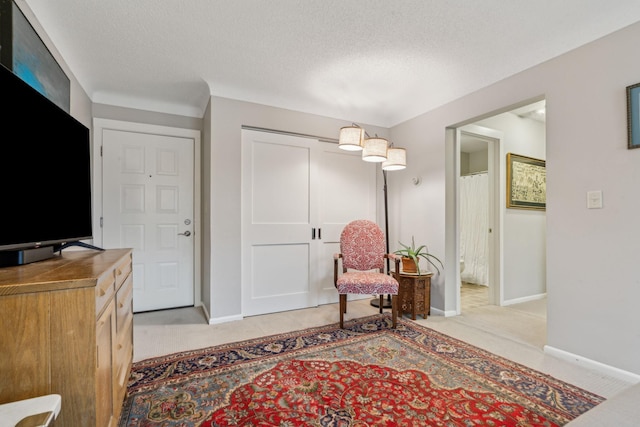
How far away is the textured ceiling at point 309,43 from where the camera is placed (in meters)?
1.92

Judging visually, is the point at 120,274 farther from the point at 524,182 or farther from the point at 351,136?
the point at 524,182

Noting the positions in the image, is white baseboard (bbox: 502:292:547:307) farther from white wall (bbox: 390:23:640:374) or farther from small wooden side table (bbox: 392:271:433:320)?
white wall (bbox: 390:23:640:374)

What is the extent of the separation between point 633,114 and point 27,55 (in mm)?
3734

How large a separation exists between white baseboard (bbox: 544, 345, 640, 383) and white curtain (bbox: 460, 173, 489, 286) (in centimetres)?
266

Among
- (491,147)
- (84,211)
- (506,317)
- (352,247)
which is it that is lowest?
(506,317)

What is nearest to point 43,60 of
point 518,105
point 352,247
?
point 352,247

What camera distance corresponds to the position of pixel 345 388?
5.95 feet

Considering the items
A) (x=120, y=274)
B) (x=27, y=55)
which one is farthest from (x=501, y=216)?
(x=27, y=55)

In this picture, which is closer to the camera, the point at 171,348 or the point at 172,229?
the point at 171,348

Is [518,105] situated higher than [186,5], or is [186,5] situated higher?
[186,5]

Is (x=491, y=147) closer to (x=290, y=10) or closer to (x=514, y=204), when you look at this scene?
(x=514, y=204)

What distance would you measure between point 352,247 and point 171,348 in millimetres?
1935

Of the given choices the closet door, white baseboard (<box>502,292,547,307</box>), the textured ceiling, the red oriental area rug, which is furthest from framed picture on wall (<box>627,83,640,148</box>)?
the closet door

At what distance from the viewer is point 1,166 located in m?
1.04
